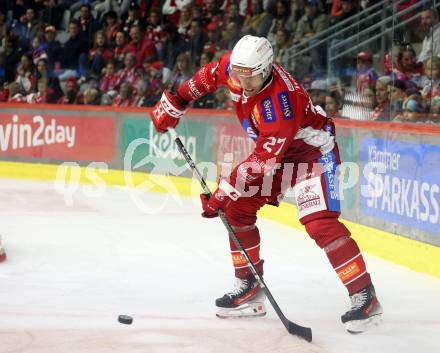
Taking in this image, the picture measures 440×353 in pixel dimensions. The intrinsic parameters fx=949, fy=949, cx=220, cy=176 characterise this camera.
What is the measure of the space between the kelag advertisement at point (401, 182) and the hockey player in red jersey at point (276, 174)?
5.37 ft

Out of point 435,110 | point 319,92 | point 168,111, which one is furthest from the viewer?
point 319,92

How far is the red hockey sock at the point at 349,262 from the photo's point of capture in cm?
485

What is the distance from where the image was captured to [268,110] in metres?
4.64

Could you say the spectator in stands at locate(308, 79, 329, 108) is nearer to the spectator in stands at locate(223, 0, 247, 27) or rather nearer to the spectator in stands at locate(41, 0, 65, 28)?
the spectator in stands at locate(223, 0, 247, 27)

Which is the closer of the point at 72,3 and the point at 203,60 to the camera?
the point at 203,60

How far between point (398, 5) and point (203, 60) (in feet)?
12.4

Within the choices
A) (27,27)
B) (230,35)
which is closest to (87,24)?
(27,27)

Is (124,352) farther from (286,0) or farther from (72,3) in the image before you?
(72,3)

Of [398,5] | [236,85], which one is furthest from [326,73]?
[236,85]

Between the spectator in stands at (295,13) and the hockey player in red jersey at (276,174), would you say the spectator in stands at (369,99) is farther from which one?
the hockey player in red jersey at (276,174)

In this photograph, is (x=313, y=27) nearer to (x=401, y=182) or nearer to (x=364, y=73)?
(x=364, y=73)

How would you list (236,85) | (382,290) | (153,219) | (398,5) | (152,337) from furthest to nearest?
(153,219)
(398,5)
(382,290)
(236,85)
(152,337)

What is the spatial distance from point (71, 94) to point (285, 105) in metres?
8.01

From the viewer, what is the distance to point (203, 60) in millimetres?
11195
